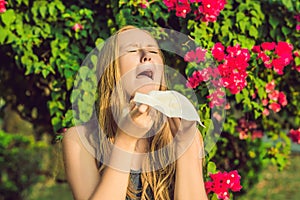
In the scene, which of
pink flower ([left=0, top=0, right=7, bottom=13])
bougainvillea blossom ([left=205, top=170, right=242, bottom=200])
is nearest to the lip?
bougainvillea blossom ([left=205, top=170, right=242, bottom=200])

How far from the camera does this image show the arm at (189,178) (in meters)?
2.61

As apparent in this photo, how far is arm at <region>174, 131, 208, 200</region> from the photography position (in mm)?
2611

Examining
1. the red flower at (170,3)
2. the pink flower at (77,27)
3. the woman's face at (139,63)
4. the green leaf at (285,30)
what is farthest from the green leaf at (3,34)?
the green leaf at (285,30)

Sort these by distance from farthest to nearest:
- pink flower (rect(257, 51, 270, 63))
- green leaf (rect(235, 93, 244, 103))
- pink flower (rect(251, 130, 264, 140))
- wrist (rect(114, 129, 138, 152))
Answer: pink flower (rect(251, 130, 264, 140))
green leaf (rect(235, 93, 244, 103))
pink flower (rect(257, 51, 270, 63))
wrist (rect(114, 129, 138, 152))

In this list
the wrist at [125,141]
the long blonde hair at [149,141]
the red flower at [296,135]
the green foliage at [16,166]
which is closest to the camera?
the wrist at [125,141]

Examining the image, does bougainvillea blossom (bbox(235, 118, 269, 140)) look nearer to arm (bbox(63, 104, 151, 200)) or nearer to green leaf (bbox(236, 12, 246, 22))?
green leaf (bbox(236, 12, 246, 22))

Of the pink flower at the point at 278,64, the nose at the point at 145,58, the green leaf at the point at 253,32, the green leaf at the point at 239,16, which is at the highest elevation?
the nose at the point at 145,58

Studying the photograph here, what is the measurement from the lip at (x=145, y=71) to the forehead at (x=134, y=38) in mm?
132

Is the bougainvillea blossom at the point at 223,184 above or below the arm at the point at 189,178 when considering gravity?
below

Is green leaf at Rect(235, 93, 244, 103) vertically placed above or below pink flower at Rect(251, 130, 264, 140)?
above

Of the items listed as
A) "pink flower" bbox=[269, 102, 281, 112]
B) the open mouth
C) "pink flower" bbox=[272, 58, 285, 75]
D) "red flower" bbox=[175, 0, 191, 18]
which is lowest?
"pink flower" bbox=[269, 102, 281, 112]

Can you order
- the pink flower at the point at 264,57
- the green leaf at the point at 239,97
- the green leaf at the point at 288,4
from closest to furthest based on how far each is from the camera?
the pink flower at the point at 264,57
the green leaf at the point at 239,97
the green leaf at the point at 288,4

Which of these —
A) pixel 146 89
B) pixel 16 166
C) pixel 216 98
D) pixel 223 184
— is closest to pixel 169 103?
pixel 146 89

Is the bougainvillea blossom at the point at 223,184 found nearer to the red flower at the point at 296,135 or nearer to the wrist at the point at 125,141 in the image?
the wrist at the point at 125,141
